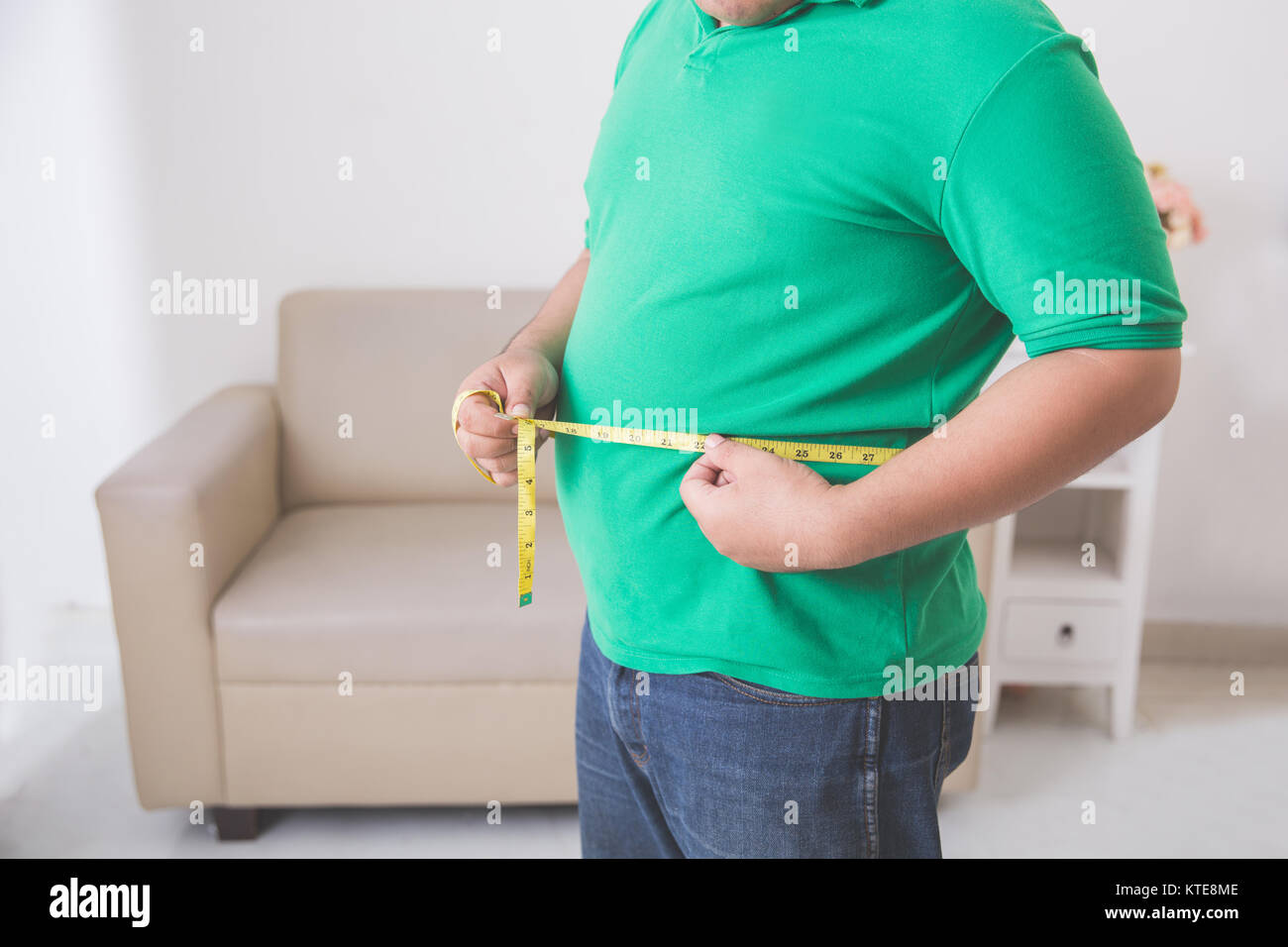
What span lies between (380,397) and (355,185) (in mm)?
657

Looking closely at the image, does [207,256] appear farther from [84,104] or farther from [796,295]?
[796,295]

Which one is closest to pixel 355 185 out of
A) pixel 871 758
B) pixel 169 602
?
pixel 169 602

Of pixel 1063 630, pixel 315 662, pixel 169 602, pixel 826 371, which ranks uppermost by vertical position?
pixel 826 371

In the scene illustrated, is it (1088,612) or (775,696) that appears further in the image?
(1088,612)

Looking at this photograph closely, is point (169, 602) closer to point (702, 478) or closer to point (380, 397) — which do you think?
point (380, 397)

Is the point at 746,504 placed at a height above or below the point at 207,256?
below

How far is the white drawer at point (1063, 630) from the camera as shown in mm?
2645

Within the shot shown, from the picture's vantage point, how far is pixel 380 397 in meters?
2.72

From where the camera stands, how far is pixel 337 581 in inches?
85.9

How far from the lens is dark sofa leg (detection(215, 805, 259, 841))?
2.19 meters

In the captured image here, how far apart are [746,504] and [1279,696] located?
9.30 feet

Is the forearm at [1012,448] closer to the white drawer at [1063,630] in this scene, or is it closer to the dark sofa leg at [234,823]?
the dark sofa leg at [234,823]

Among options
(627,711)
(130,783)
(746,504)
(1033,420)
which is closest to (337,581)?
(130,783)

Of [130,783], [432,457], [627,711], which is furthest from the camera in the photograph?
[432,457]
